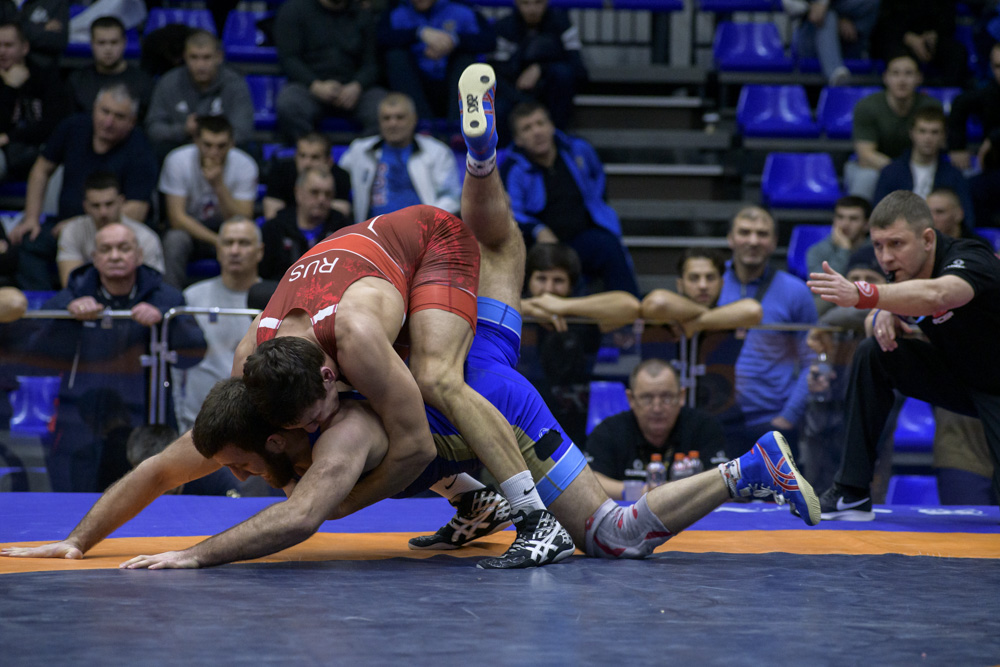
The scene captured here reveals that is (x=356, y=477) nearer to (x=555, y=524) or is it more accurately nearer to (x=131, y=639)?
(x=555, y=524)

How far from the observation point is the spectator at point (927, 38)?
800 cm

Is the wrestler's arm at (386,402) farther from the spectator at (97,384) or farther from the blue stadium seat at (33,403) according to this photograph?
the blue stadium seat at (33,403)

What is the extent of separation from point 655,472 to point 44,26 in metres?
4.97

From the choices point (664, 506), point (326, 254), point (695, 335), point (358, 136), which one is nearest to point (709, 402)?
point (695, 335)

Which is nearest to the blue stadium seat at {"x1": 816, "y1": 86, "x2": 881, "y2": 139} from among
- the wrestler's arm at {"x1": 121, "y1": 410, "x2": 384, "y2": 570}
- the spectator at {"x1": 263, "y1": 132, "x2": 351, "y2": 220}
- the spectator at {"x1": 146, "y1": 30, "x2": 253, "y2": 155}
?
the spectator at {"x1": 263, "y1": 132, "x2": 351, "y2": 220}

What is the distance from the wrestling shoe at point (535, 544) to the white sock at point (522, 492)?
0.02 meters

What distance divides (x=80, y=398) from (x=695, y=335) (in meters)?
2.48

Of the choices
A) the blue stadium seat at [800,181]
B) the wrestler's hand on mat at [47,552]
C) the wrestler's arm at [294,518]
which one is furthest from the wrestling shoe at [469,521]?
the blue stadium seat at [800,181]

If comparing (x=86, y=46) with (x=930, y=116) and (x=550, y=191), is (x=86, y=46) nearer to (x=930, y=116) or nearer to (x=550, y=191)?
(x=550, y=191)

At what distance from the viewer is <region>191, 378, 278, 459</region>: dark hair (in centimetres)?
270

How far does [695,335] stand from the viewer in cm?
469

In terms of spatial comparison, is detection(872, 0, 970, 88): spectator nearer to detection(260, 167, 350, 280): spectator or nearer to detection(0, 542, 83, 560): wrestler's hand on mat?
detection(260, 167, 350, 280): spectator

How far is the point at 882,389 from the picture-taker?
3982 mm

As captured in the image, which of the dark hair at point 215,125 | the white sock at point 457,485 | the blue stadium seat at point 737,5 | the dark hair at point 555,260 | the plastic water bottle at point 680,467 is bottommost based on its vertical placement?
the plastic water bottle at point 680,467
